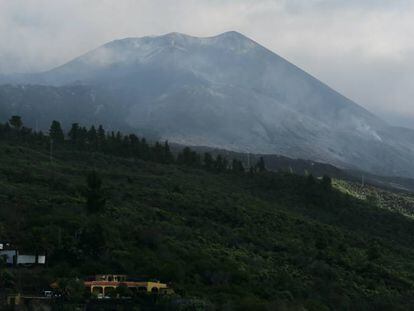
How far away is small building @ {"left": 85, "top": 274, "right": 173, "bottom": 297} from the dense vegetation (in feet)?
3.60

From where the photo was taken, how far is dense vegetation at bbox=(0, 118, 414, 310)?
44875 millimetres

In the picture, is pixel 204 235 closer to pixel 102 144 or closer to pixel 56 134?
pixel 102 144

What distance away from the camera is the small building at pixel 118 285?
131 ft

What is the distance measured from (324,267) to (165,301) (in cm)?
1862

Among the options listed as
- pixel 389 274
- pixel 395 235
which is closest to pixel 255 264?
pixel 389 274

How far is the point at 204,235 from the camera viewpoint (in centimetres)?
5669

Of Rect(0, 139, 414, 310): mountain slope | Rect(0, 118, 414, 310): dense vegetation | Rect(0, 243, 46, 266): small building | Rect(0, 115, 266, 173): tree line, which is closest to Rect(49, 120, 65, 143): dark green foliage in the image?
Rect(0, 115, 266, 173): tree line

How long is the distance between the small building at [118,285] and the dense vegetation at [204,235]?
1099 mm

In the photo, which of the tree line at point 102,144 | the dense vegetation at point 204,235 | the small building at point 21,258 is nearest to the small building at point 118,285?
the dense vegetation at point 204,235

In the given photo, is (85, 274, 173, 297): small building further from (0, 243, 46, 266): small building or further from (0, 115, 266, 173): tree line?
(0, 115, 266, 173): tree line

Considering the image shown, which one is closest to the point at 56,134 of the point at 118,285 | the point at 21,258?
the point at 21,258

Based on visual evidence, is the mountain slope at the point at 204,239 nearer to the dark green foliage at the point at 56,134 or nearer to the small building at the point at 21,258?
the small building at the point at 21,258

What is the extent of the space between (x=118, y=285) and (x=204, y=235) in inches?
664

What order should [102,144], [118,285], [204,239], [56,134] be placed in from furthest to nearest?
[56,134], [102,144], [204,239], [118,285]
